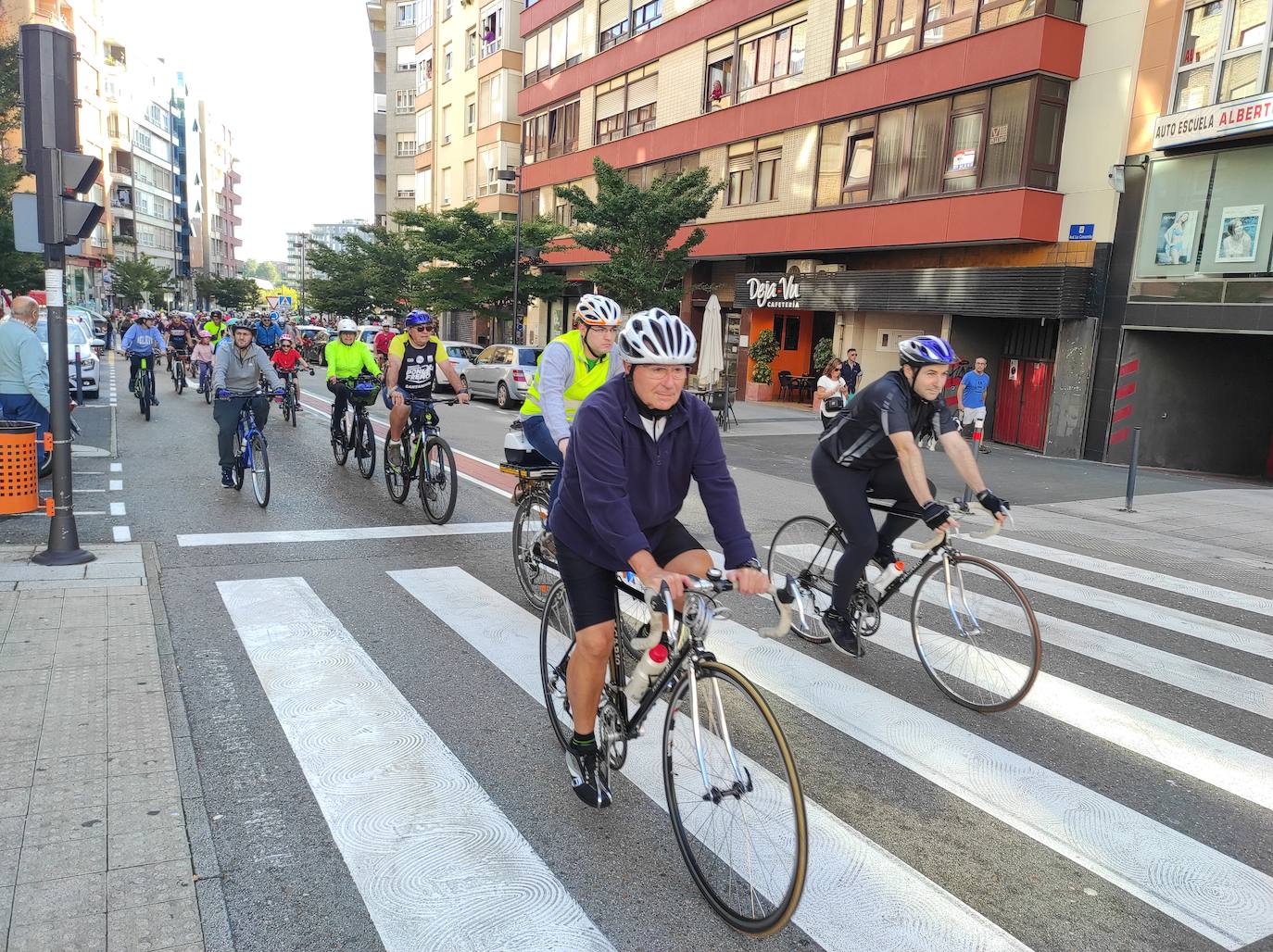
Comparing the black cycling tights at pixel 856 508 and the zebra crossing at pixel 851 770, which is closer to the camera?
the zebra crossing at pixel 851 770

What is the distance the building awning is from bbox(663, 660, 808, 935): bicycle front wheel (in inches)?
687

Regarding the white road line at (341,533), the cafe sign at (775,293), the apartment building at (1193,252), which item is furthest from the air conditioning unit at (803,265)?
the white road line at (341,533)

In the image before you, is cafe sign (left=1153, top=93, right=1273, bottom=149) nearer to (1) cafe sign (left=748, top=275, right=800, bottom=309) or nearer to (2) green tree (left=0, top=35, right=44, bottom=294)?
(1) cafe sign (left=748, top=275, right=800, bottom=309)

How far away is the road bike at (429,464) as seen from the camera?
29.5 feet

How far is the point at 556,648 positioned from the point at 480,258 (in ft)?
113

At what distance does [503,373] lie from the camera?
2388cm

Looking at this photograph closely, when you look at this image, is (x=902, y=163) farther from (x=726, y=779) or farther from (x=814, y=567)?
(x=726, y=779)

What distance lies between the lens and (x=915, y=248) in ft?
72.4

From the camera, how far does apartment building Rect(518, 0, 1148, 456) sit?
60.2 feet

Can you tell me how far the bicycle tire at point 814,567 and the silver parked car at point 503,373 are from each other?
17275 mm

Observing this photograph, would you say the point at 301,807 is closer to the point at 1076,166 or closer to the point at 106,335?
the point at 1076,166

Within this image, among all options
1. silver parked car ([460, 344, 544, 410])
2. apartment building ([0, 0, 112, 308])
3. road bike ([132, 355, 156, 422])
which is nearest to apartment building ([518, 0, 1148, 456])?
silver parked car ([460, 344, 544, 410])

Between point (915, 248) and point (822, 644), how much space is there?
1819 cm

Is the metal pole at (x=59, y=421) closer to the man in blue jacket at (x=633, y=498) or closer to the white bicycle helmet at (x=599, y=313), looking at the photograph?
the white bicycle helmet at (x=599, y=313)
